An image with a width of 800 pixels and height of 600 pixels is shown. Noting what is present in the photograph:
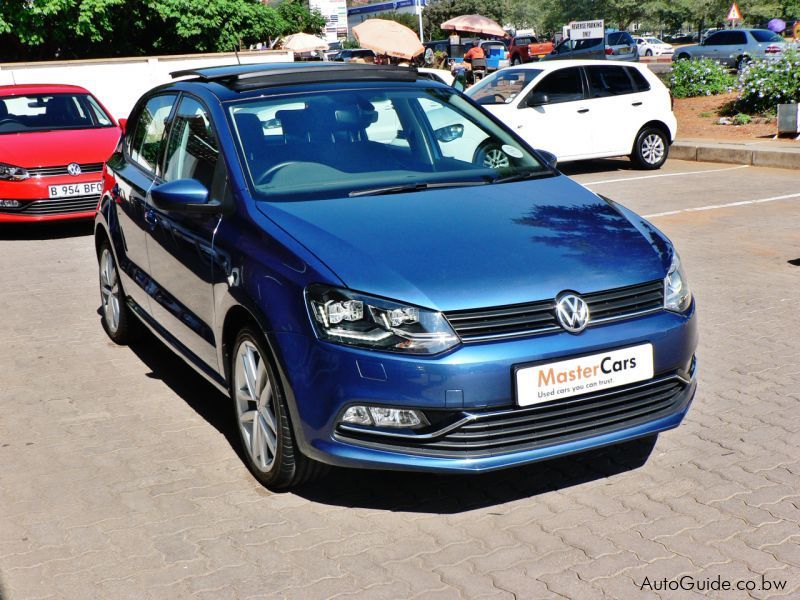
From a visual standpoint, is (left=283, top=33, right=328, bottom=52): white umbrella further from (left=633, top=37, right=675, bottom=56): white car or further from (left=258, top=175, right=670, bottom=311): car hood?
(left=258, top=175, right=670, bottom=311): car hood

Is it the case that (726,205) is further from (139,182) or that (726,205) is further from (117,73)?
(117,73)

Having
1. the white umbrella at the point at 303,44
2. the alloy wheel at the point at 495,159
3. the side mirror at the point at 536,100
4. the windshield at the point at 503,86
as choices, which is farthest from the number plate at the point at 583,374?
the white umbrella at the point at 303,44

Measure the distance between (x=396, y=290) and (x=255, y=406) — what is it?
0.99 meters

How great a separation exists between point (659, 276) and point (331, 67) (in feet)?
7.44

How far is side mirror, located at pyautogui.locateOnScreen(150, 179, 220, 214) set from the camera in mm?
4465

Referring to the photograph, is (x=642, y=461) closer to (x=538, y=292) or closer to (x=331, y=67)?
(x=538, y=292)

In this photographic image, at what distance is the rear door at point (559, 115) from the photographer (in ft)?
46.2

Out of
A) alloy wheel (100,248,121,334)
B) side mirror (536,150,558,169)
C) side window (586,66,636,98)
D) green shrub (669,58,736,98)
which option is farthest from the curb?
alloy wheel (100,248,121,334)

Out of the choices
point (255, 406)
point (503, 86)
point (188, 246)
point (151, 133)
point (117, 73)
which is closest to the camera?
point (255, 406)

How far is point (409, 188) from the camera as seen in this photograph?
456 centimetres

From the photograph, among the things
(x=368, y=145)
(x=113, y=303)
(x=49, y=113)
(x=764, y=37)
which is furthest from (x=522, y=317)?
(x=764, y=37)

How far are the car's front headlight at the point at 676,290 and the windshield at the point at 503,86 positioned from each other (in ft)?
34.0

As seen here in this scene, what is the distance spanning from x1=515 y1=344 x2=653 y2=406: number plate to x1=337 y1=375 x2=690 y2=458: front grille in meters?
0.04

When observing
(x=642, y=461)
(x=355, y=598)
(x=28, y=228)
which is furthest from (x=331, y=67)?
(x=28, y=228)
